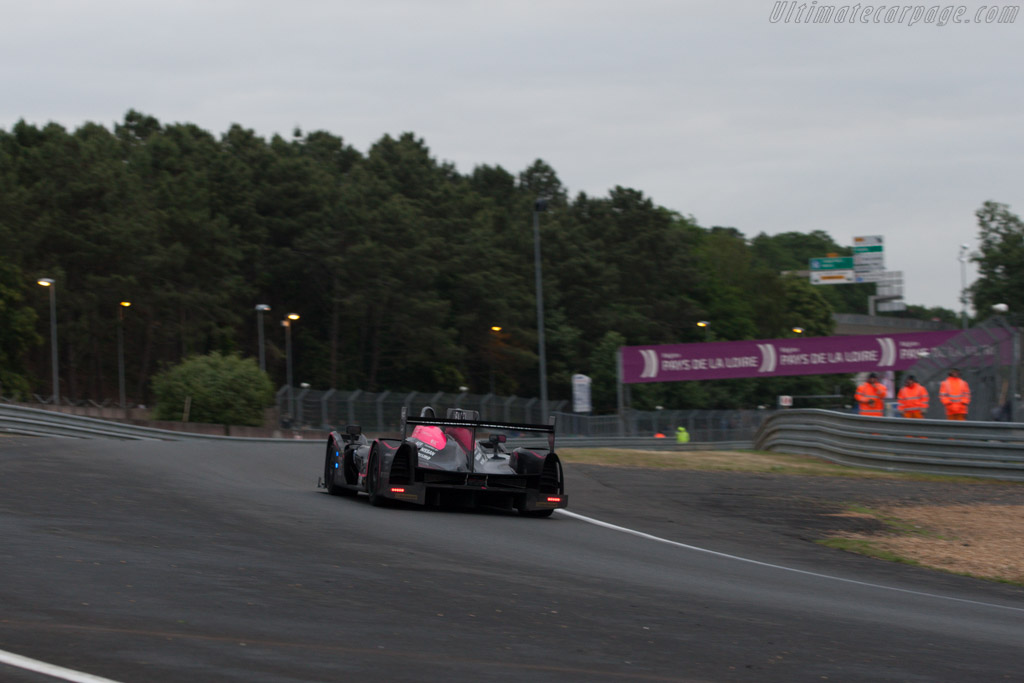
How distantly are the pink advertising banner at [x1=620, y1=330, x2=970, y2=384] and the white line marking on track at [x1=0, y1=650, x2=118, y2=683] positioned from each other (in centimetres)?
4015

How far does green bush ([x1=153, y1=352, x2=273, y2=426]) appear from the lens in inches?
1918

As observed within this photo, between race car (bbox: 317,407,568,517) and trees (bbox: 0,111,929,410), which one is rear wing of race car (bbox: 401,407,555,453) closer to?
race car (bbox: 317,407,568,517)

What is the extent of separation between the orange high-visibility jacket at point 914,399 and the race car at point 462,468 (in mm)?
11278

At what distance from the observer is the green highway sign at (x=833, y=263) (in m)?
135

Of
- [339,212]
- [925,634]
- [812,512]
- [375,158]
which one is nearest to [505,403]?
[339,212]

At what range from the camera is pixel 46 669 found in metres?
5.45

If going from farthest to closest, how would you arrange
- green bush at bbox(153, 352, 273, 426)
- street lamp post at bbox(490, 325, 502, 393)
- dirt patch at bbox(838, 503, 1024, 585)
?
street lamp post at bbox(490, 325, 502, 393) < green bush at bbox(153, 352, 273, 426) < dirt patch at bbox(838, 503, 1024, 585)

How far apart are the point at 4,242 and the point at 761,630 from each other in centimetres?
6845

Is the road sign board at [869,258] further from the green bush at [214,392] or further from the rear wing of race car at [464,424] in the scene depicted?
the rear wing of race car at [464,424]

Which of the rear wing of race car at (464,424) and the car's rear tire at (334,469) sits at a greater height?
the rear wing of race car at (464,424)

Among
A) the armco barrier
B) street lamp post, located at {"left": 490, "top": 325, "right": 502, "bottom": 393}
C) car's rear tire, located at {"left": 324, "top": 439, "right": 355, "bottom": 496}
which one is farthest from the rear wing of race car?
street lamp post, located at {"left": 490, "top": 325, "right": 502, "bottom": 393}

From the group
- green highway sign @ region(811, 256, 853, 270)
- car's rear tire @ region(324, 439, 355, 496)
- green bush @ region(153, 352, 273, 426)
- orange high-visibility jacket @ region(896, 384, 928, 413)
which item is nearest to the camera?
car's rear tire @ region(324, 439, 355, 496)

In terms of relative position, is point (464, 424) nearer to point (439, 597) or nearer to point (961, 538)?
point (439, 597)

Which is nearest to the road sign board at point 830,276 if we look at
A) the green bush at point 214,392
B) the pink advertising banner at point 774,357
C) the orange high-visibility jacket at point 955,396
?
the pink advertising banner at point 774,357
